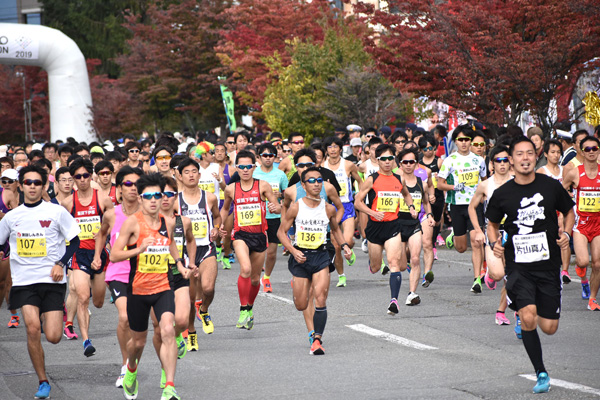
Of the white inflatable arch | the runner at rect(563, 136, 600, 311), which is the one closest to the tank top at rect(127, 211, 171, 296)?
the runner at rect(563, 136, 600, 311)

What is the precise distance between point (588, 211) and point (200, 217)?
4439mm

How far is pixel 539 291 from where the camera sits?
7941 millimetres

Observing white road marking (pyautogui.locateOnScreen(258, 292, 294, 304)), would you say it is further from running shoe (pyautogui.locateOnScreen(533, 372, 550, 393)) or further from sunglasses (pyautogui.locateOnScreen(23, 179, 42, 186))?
running shoe (pyautogui.locateOnScreen(533, 372, 550, 393))

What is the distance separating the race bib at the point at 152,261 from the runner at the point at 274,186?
5.28 metres

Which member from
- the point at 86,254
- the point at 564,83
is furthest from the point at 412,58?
the point at 86,254

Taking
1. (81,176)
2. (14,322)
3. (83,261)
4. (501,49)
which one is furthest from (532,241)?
(501,49)

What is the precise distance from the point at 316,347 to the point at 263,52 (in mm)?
25494

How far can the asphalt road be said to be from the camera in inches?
312

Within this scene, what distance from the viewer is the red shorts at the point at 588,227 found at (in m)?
11.5

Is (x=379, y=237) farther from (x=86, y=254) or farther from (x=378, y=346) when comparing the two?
(x=86, y=254)

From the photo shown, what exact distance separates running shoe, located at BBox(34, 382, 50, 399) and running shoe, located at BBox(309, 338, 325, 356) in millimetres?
2546

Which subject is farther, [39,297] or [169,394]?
Result: [39,297]

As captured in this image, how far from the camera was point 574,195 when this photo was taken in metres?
12.4

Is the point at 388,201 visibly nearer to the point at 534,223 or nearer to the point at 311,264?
the point at 311,264
